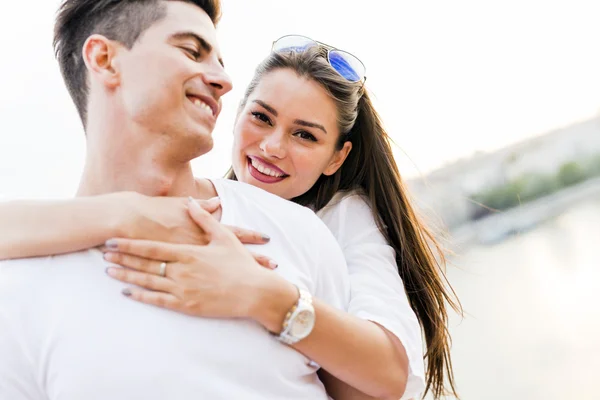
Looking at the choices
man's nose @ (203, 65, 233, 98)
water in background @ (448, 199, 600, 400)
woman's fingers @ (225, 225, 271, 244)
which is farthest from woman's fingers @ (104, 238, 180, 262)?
water in background @ (448, 199, 600, 400)

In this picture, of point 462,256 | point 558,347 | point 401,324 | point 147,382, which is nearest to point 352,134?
point 462,256

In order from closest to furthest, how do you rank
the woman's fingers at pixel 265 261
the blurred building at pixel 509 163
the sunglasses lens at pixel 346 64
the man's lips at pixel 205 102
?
1. the woman's fingers at pixel 265 261
2. the man's lips at pixel 205 102
3. the sunglasses lens at pixel 346 64
4. the blurred building at pixel 509 163

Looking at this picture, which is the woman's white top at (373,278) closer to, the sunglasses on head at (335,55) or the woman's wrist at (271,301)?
the woman's wrist at (271,301)

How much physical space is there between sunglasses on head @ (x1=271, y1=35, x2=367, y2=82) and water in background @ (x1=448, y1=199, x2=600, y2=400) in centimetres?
337

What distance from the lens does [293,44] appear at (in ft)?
6.28

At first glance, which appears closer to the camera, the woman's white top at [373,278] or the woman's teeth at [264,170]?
the woman's white top at [373,278]

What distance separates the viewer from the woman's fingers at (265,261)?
3.81 feet

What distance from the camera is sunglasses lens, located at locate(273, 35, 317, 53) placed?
1885 mm

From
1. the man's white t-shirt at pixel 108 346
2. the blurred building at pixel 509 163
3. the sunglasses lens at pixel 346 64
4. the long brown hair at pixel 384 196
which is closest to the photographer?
the man's white t-shirt at pixel 108 346

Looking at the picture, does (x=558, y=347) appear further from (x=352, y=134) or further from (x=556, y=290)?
(x=352, y=134)

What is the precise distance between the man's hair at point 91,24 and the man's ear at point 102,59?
0.8 inches

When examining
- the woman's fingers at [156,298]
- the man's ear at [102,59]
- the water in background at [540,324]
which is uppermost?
the man's ear at [102,59]

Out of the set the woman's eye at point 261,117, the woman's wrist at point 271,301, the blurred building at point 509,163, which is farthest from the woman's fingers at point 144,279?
the blurred building at point 509,163

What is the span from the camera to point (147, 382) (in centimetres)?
101
